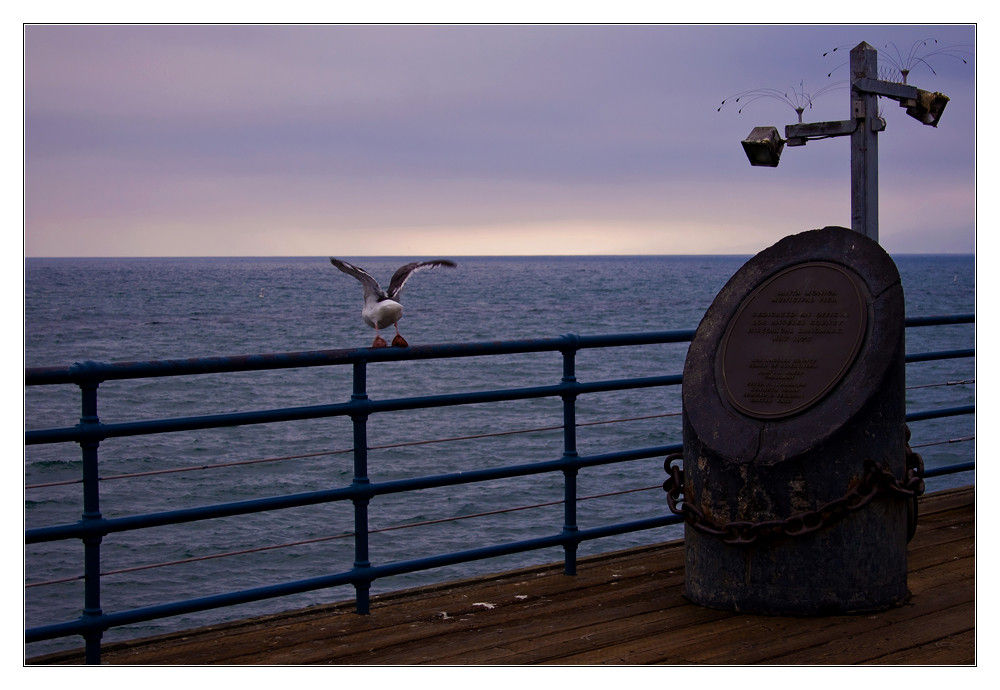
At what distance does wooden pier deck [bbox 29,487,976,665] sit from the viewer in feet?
13.9

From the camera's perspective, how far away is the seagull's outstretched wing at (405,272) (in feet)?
16.6

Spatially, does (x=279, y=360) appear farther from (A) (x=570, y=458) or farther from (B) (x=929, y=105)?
(B) (x=929, y=105)

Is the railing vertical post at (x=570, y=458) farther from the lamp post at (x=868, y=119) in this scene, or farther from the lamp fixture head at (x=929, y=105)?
the lamp fixture head at (x=929, y=105)

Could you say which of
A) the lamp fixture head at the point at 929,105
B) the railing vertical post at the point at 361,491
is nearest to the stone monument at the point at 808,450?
the railing vertical post at the point at 361,491

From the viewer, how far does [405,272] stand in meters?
5.15

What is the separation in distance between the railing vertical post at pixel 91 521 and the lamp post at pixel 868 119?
557 centimetres

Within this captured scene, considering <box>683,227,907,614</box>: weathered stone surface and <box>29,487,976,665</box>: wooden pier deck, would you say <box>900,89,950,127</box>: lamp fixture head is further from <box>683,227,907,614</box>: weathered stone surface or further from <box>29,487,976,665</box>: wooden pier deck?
<box>29,487,976,665</box>: wooden pier deck

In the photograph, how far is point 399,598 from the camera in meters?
5.13

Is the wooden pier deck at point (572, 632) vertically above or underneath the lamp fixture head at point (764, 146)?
underneath

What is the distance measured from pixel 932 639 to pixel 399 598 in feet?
8.21

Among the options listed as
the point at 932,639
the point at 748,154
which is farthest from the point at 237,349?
the point at 932,639

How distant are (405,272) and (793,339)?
6.42 feet

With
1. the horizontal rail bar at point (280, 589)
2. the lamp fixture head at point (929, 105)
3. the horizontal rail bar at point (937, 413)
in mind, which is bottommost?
the horizontal rail bar at point (280, 589)

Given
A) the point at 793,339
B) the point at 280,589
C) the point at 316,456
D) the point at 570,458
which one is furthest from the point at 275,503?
the point at 316,456
